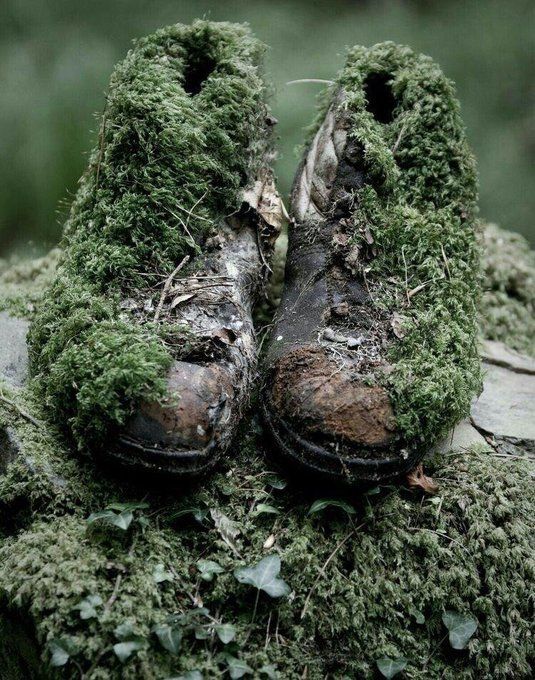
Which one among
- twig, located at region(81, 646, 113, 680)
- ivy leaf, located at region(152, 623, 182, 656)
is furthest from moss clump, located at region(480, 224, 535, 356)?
twig, located at region(81, 646, 113, 680)

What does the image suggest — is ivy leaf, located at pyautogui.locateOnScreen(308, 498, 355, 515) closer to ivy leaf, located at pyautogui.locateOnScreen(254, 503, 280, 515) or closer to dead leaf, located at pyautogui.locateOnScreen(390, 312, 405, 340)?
ivy leaf, located at pyautogui.locateOnScreen(254, 503, 280, 515)

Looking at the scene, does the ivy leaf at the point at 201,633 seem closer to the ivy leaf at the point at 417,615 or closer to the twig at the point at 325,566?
the twig at the point at 325,566

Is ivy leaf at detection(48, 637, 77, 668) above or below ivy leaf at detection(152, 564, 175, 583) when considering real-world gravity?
below

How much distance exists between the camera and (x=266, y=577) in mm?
1625

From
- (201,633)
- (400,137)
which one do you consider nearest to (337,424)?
(201,633)

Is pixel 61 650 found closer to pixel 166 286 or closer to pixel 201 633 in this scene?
pixel 201 633

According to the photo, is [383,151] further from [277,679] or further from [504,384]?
[277,679]

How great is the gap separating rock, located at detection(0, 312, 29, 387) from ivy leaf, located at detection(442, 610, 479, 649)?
144 cm

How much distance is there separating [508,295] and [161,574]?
2.41m

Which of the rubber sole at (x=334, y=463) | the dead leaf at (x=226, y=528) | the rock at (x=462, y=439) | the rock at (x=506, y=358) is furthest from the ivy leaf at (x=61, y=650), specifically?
the rock at (x=506, y=358)

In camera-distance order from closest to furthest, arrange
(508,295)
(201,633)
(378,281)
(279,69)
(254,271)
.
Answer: (201,633) < (378,281) < (254,271) < (508,295) < (279,69)

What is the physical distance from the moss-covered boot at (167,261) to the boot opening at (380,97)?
397 millimetres

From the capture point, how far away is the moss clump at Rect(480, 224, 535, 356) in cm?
306

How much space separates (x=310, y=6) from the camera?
4.38 meters
